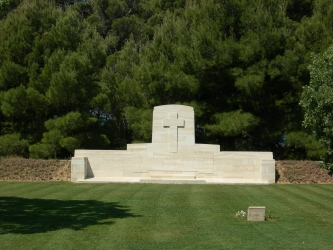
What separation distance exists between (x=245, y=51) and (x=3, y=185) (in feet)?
39.7

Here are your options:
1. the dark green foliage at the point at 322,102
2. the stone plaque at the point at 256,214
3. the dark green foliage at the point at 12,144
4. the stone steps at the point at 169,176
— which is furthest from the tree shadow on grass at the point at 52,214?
the dark green foliage at the point at 12,144

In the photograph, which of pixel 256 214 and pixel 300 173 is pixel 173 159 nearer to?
pixel 300 173

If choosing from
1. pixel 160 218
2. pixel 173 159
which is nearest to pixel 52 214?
pixel 160 218

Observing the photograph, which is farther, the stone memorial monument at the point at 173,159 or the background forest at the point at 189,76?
the background forest at the point at 189,76

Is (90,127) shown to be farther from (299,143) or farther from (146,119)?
(299,143)

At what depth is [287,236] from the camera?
10.4 meters

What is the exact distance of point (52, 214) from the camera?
12.6 m

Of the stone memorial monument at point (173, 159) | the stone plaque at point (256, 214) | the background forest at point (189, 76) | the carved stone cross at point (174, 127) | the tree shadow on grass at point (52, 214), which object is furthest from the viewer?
the background forest at point (189, 76)

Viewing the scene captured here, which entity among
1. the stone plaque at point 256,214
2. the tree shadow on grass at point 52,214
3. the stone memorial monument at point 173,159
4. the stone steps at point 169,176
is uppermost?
the stone memorial monument at point 173,159

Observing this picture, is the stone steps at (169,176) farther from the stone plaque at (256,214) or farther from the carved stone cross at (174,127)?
the stone plaque at (256,214)

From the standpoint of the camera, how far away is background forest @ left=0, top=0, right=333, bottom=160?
24.3 m

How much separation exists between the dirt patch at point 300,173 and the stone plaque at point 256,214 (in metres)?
10.3

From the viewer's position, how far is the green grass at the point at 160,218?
32.0 ft

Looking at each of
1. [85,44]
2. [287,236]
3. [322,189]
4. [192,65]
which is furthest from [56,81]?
[287,236]
